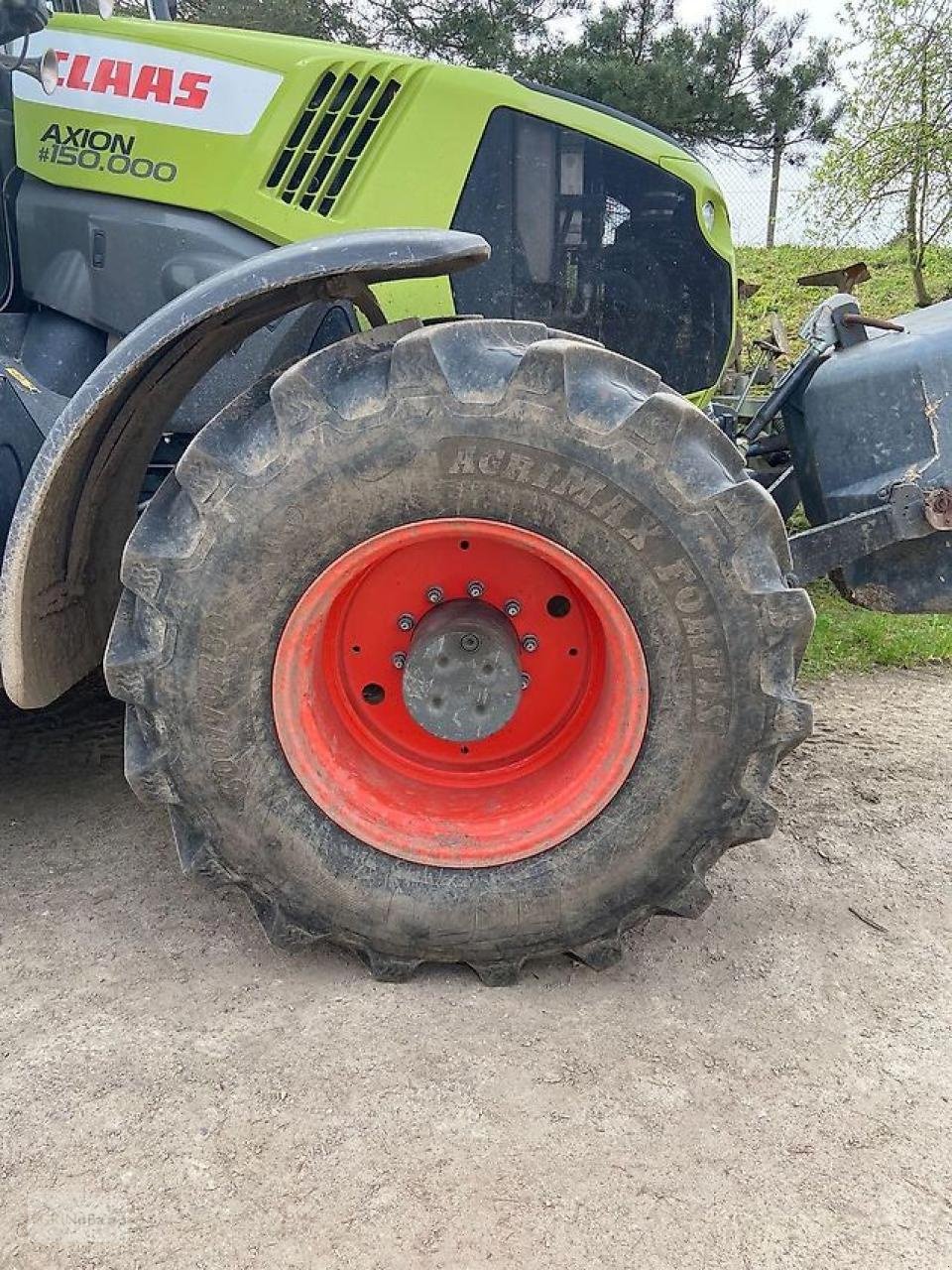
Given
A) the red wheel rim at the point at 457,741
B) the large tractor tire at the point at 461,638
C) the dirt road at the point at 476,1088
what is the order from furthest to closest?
Result: the red wheel rim at the point at 457,741
the large tractor tire at the point at 461,638
the dirt road at the point at 476,1088

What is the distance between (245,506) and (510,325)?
0.70 meters

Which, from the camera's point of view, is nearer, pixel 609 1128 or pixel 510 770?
pixel 609 1128

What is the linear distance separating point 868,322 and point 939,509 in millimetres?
664

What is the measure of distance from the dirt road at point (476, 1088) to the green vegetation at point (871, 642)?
1.87 meters

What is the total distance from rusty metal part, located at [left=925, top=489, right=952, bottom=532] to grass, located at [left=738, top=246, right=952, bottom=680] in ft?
4.19

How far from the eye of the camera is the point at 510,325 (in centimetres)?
238

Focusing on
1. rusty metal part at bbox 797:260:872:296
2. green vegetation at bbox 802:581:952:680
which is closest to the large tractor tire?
green vegetation at bbox 802:581:952:680

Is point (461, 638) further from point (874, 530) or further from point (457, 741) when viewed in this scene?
point (874, 530)

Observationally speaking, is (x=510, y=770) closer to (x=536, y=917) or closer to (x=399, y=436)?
(x=536, y=917)

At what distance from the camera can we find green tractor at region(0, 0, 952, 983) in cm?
227

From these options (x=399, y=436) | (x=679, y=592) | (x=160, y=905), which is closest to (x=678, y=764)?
(x=679, y=592)

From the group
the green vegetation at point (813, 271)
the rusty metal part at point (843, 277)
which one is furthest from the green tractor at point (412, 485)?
the green vegetation at point (813, 271)

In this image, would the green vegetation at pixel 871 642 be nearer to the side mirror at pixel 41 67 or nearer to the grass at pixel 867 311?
the grass at pixel 867 311

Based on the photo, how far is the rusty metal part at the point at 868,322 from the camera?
10.2 ft
